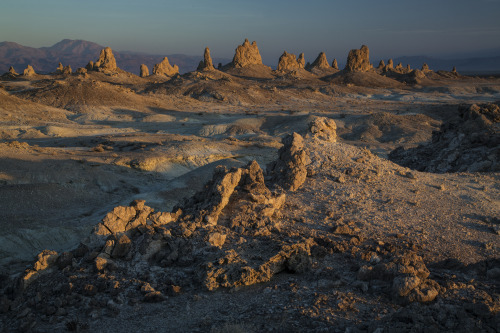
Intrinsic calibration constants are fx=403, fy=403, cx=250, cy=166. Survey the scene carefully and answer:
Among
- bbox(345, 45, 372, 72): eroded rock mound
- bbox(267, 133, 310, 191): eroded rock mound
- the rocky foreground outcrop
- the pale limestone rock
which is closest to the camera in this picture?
the rocky foreground outcrop

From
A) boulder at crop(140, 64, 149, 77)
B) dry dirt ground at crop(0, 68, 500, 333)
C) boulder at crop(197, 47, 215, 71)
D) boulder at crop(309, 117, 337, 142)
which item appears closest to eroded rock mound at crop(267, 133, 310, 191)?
dry dirt ground at crop(0, 68, 500, 333)

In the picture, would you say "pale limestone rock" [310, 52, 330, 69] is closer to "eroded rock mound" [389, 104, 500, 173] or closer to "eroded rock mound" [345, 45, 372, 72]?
"eroded rock mound" [345, 45, 372, 72]

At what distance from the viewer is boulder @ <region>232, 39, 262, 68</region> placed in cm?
7912

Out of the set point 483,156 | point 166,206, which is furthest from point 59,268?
point 483,156

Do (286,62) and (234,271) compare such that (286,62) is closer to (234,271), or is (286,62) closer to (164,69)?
(164,69)

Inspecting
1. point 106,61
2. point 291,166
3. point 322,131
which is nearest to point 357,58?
point 106,61

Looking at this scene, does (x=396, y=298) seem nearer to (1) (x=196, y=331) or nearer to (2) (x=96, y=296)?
(1) (x=196, y=331)

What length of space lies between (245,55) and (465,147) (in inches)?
2668

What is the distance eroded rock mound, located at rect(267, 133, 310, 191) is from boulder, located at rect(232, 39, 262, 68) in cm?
7060

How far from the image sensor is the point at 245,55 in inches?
3150

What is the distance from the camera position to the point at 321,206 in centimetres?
884

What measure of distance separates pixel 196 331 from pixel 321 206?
4.77 metres

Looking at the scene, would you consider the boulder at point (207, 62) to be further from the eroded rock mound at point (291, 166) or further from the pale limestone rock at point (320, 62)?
the eroded rock mound at point (291, 166)

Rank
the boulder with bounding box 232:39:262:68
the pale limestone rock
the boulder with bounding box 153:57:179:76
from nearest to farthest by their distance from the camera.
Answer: the boulder with bounding box 153:57:179:76, the boulder with bounding box 232:39:262:68, the pale limestone rock
